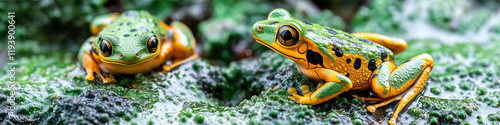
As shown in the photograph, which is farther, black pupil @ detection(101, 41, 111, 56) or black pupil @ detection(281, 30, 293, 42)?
black pupil @ detection(101, 41, 111, 56)

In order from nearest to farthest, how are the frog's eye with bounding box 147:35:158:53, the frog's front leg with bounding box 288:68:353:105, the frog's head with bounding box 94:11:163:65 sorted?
the frog's front leg with bounding box 288:68:353:105 → the frog's head with bounding box 94:11:163:65 → the frog's eye with bounding box 147:35:158:53

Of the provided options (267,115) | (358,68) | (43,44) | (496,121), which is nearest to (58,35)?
(43,44)

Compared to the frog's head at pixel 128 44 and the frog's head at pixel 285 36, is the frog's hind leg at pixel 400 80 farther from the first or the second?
the frog's head at pixel 128 44

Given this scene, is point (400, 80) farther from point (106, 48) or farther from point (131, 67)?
point (106, 48)

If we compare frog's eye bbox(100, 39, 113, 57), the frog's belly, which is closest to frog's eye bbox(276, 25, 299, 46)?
the frog's belly

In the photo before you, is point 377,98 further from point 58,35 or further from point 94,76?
point 58,35

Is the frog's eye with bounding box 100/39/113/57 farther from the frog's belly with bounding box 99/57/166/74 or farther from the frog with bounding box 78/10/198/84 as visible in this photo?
the frog's belly with bounding box 99/57/166/74

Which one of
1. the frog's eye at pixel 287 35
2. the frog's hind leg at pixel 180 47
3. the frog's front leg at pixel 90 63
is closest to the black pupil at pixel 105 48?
the frog's front leg at pixel 90 63
